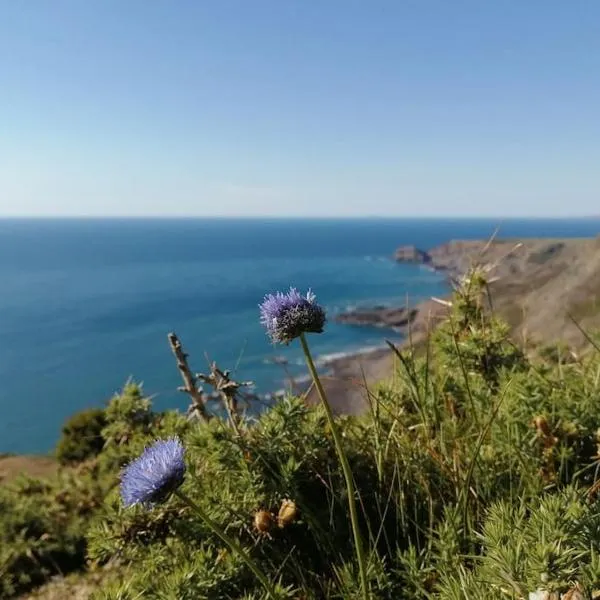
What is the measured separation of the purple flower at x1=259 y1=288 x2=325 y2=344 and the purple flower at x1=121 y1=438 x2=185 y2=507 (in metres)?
0.50

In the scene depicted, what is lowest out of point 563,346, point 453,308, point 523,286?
point 523,286

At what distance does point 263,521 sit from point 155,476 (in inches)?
31.3

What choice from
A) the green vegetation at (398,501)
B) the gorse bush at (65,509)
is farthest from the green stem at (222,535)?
the gorse bush at (65,509)

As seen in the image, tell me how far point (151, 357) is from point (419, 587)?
59.1m

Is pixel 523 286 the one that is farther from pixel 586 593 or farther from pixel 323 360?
pixel 586 593

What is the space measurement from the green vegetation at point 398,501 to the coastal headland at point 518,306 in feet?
1.34

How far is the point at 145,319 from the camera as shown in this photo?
7831cm

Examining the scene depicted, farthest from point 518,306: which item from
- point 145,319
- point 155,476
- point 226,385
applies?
point 145,319

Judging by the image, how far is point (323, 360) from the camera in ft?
178

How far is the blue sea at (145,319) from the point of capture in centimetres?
4709

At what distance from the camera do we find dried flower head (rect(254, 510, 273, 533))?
229 centimetres

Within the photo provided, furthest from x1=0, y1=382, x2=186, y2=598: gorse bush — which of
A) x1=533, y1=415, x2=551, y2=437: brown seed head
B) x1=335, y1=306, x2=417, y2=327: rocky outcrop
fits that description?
x1=335, y1=306, x2=417, y2=327: rocky outcrop

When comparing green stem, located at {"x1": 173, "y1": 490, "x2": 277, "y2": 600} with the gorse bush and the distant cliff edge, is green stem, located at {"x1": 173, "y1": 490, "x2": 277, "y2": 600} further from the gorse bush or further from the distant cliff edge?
the gorse bush

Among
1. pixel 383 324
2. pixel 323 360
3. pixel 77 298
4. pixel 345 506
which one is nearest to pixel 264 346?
pixel 323 360
